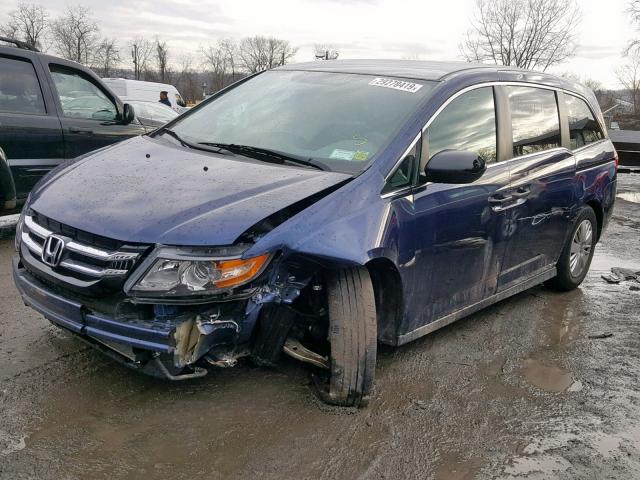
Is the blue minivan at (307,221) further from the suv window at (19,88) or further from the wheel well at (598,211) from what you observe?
the suv window at (19,88)

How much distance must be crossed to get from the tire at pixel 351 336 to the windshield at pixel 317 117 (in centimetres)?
59

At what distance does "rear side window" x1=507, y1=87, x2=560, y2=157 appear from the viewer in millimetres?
4143

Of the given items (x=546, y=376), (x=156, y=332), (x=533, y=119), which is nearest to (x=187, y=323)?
(x=156, y=332)

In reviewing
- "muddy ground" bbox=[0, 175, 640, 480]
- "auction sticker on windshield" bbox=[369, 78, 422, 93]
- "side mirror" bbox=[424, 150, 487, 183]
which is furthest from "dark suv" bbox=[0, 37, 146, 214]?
"side mirror" bbox=[424, 150, 487, 183]

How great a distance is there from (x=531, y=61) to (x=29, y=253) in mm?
47579

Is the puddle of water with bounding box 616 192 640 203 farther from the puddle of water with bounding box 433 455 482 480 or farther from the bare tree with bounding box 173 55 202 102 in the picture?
the bare tree with bounding box 173 55 202 102

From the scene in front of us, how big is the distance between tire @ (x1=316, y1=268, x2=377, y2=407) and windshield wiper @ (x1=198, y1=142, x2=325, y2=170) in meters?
0.65

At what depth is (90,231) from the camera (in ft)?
8.86

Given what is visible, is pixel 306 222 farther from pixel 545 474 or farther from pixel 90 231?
pixel 545 474

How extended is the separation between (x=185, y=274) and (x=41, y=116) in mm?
4260

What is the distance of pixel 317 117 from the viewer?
363 centimetres

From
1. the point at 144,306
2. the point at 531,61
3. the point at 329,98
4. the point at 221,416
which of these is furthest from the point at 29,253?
the point at 531,61

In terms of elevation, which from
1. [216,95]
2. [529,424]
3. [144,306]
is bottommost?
[529,424]

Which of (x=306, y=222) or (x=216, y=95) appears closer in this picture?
(x=306, y=222)
